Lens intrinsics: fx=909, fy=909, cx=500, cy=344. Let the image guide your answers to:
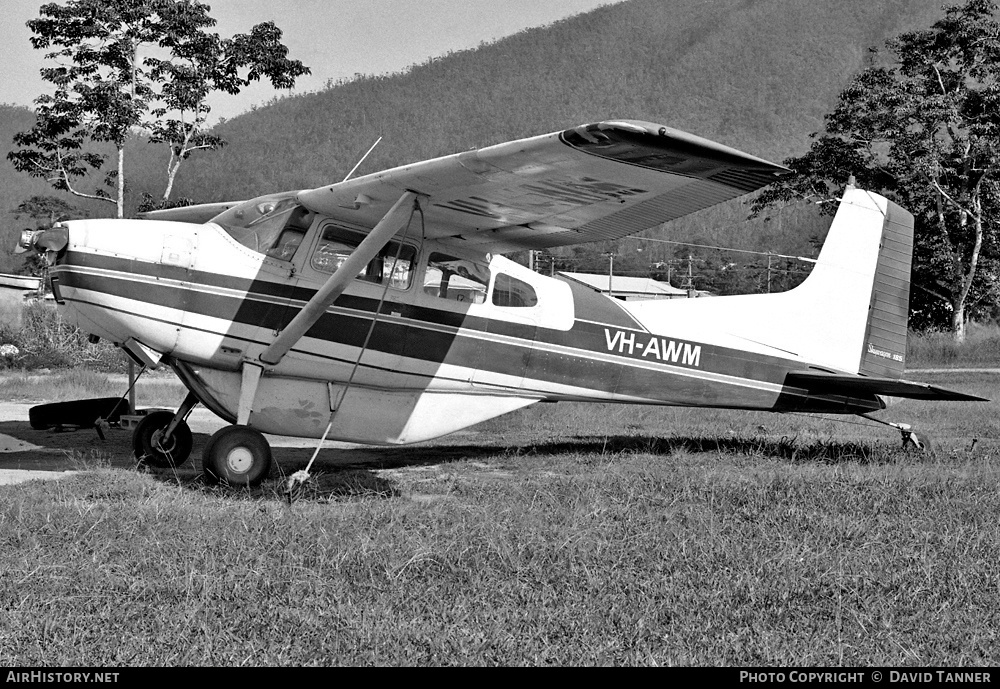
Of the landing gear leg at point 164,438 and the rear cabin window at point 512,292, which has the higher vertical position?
the rear cabin window at point 512,292

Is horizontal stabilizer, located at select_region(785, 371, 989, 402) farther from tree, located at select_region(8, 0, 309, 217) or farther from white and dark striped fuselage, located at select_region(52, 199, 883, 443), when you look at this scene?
tree, located at select_region(8, 0, 309, 217)

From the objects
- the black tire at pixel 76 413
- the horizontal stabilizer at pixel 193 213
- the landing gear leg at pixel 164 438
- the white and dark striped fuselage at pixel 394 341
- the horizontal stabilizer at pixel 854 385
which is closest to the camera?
the white and dark striped fuselage at pixel 394 341

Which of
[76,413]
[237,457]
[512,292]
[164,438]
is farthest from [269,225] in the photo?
[76,413]

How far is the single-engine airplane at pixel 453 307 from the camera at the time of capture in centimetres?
640

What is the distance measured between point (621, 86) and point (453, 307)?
111m

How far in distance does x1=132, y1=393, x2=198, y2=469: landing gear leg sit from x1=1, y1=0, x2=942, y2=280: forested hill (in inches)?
2323

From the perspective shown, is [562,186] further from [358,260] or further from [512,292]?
[512,292]

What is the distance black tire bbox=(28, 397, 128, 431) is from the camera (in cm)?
856

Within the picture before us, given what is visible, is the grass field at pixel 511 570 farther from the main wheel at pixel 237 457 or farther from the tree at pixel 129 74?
the tree at pixel 129 74

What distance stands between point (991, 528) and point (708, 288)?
55.2 metres

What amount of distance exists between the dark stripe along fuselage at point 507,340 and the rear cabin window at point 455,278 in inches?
6.5

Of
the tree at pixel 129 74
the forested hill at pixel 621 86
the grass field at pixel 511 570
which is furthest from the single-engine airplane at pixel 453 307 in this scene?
the forested hill at pixel 621 86

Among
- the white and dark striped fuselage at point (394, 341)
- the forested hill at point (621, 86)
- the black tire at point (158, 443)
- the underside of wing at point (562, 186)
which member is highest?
the forested hill at point (621, 86)

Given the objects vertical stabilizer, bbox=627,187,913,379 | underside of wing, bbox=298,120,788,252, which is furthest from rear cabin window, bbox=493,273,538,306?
vertical stabilizer, bbox=627,187,913,379
